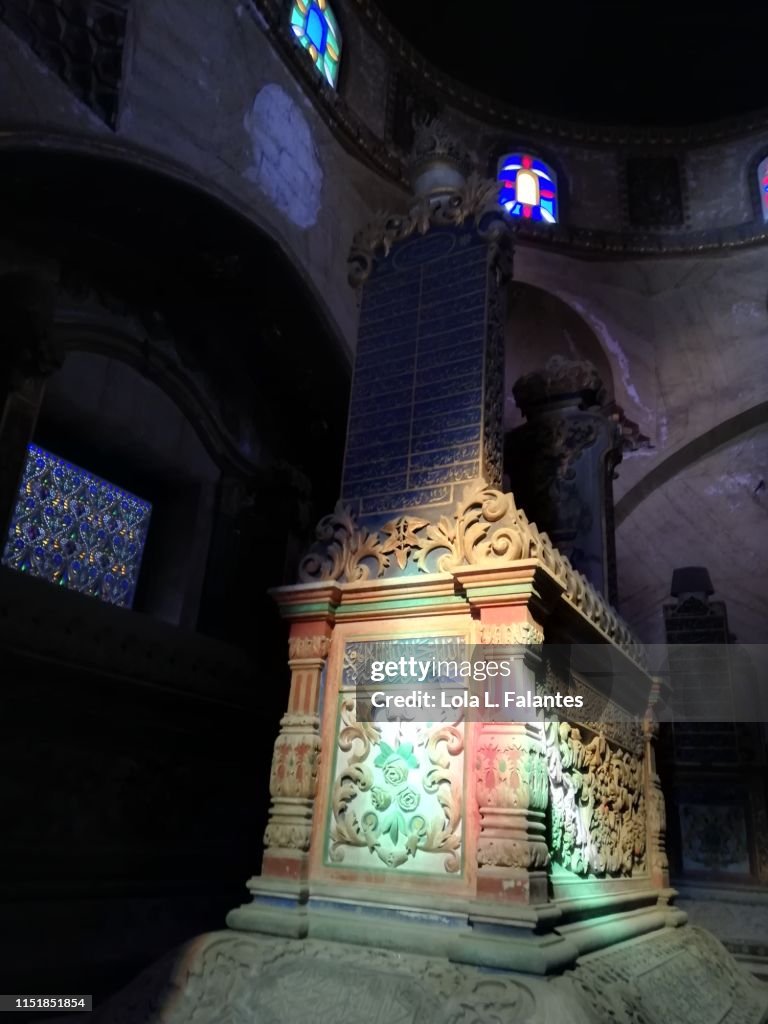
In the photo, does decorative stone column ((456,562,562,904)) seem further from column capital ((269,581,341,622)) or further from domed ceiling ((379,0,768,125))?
domed ceiling ((379,0,768,125))

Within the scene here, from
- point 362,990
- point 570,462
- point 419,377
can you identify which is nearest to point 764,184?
point 570,462

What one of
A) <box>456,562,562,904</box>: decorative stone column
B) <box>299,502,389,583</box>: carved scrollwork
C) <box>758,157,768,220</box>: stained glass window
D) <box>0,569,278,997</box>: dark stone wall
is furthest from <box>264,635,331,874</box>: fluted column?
<box>758,157,768,220</box>: stained glass window

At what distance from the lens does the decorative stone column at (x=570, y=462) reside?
6.20 metres

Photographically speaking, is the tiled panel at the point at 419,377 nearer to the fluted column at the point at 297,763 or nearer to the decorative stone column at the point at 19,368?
the fluted column at the point at 297,763

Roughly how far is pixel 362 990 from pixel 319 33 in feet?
31.4

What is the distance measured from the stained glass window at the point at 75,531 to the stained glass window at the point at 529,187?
7123 mm

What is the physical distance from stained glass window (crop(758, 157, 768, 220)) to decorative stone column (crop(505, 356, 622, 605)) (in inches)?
230

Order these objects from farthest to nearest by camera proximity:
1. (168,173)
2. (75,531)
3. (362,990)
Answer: (75,531)
(168,173)
(362,990)

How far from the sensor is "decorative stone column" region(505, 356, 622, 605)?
20.3 ft

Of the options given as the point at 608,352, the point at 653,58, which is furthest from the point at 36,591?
the point at 653,58

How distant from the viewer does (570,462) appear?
646 cm

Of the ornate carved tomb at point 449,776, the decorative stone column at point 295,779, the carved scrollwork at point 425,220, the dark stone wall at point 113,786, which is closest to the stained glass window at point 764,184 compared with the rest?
the carved scrollwork at point 425,220

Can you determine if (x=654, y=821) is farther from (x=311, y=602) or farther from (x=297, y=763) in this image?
(x=311, y=602)

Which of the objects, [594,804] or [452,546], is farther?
[594,804]
